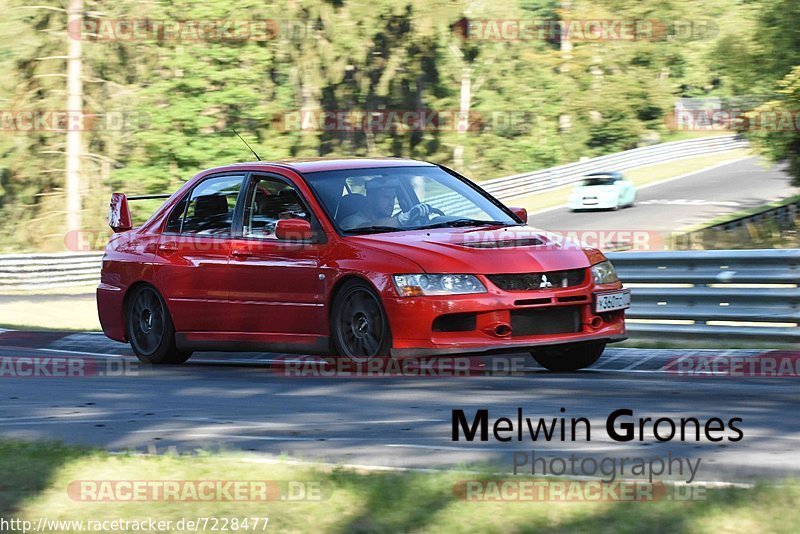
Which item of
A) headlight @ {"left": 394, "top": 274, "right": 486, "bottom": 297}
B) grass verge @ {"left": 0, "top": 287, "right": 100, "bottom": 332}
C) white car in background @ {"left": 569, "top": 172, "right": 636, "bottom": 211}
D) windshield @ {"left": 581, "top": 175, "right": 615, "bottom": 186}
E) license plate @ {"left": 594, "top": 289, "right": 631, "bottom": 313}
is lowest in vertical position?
grass verge @ {"left": 0, "top": 287, "right": 100, "bottom": 332}

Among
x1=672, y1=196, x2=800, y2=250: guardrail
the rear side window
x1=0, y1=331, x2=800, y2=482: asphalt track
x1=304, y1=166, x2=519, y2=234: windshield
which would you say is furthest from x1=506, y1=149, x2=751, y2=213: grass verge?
x1=0, y1=331, x2=800, y2=482: asphalt track

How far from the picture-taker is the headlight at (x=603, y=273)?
379 inches

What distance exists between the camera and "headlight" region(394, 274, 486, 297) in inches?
356

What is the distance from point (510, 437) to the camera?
6.51m

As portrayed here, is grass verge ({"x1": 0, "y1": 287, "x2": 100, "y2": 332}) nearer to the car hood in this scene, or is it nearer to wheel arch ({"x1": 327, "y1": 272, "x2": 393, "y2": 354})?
wheel arch ({"x1": 327, "y1": 272, "x2": 393, "y2": 354})

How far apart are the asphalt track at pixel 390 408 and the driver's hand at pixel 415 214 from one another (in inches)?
46.4

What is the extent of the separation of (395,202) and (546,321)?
165 cm

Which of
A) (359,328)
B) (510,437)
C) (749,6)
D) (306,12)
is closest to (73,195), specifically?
(306,12)

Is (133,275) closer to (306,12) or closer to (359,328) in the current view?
(359,328)

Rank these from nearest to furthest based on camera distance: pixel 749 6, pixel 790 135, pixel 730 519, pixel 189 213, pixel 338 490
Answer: pixel 730 519, pixel 338 490, pixel 189 213, pixel 790 135, pixel 749 6

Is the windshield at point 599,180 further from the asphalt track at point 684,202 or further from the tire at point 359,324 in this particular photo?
the tire at point 359,324

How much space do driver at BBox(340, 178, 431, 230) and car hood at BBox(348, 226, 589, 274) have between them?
26 cm

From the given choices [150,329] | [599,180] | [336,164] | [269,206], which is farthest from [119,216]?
[599,180]

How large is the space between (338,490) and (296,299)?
5.01 meters
